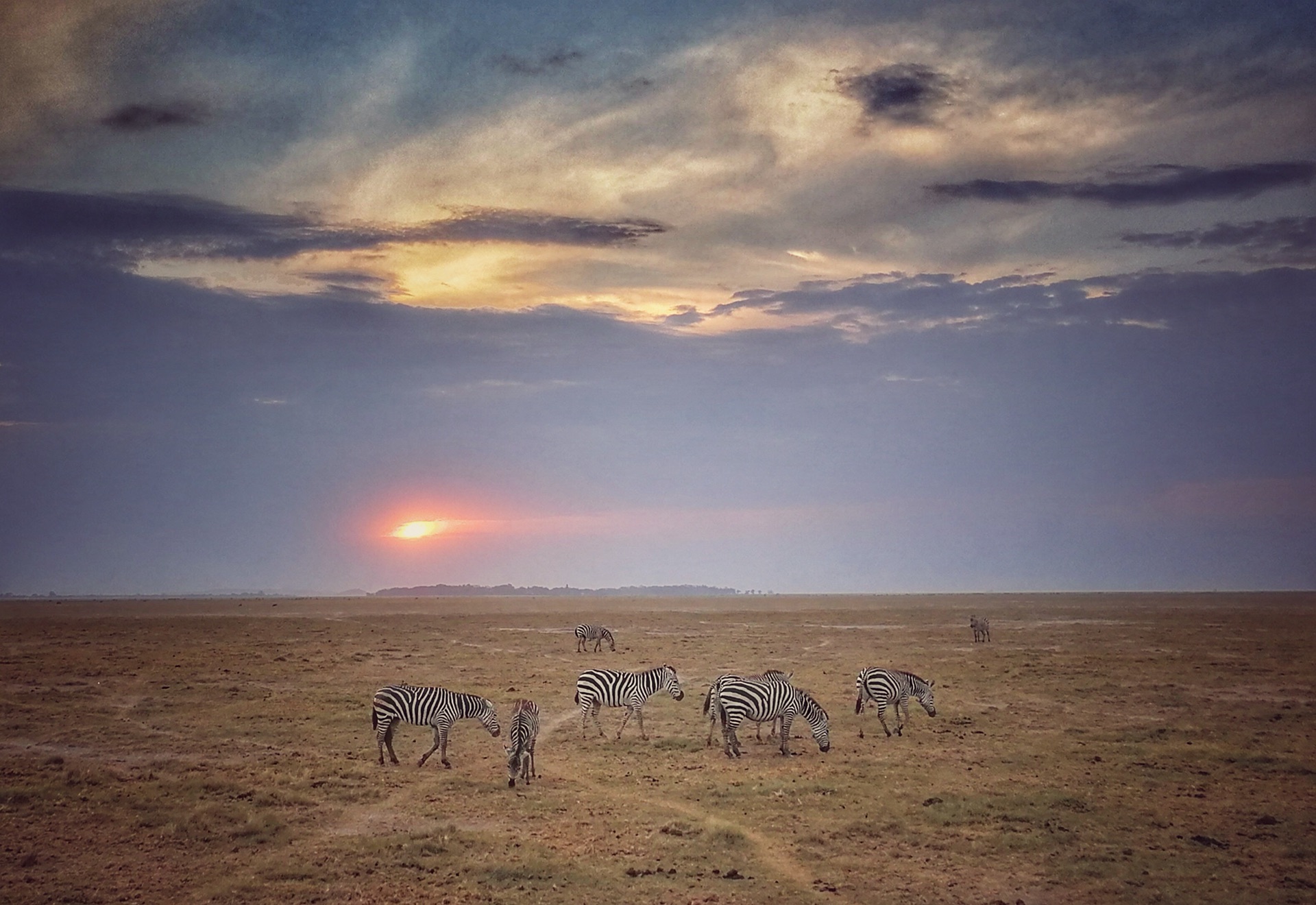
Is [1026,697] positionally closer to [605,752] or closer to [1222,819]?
[1222,819]

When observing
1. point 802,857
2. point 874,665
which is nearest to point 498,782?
point 802,857

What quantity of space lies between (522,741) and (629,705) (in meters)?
7.64

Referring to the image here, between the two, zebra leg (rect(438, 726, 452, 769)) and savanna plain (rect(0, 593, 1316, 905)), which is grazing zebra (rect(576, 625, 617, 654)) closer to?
savanna plain (rect(0, 593, 1316, 905))

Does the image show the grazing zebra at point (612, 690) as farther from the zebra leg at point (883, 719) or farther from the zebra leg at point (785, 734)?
the zebra leg at point (883, 719)

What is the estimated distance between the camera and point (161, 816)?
18.7 m

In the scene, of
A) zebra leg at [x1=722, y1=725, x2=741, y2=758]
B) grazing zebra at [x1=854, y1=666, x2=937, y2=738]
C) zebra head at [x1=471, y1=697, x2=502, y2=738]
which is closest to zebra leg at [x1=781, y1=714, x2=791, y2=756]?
zebra leg at [x1=722, y1=725, x2=741, y2=758]

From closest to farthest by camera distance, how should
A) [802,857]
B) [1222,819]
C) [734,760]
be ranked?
[802,857] → [1222,819] → [734,760]

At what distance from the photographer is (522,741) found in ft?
69.3

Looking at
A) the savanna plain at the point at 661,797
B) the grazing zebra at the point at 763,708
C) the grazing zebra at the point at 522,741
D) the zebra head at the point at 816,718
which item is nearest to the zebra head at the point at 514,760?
the grazing zebra at the point at 522,741

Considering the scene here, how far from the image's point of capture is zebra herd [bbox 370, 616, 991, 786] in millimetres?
21828

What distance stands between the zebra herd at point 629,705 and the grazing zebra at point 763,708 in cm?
2

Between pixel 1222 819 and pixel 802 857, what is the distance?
10.1 meters

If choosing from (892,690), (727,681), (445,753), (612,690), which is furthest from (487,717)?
(892,690)

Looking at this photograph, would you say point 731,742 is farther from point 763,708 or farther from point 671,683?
point 671,683
